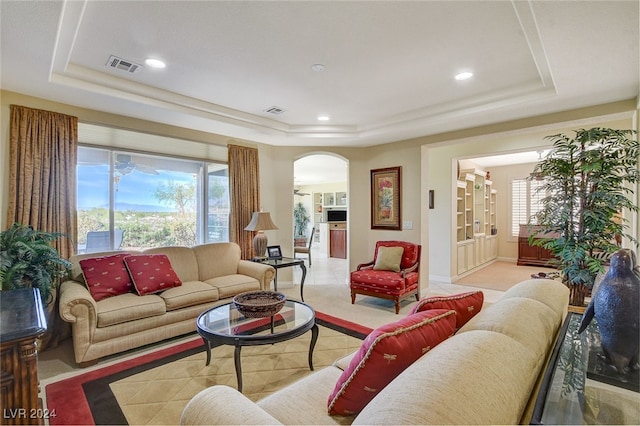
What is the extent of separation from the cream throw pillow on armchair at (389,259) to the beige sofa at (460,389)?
3.00 m

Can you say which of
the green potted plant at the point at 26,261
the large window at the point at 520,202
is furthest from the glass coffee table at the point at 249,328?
the large window at the point at 520,202

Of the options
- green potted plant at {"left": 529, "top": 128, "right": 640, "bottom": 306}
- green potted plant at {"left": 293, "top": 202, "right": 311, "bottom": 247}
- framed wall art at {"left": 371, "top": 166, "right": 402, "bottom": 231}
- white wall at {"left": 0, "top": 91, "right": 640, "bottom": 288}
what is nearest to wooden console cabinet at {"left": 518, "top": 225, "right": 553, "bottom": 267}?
white wall at {"left": 0, "top": 91, "right": 640, "bottom": 288}

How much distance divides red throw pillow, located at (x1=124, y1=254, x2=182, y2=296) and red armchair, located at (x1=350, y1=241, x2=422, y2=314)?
2.36 m

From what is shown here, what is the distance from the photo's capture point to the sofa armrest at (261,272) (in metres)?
3.98

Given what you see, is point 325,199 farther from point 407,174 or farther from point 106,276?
point 106,276

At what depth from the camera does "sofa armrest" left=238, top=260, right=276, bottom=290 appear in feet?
13.1

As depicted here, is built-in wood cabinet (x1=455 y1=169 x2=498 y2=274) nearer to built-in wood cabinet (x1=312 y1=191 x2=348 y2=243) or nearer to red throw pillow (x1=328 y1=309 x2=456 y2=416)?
built-in wood cabinet (x1=312 y1=191 x2=348 y2=243)

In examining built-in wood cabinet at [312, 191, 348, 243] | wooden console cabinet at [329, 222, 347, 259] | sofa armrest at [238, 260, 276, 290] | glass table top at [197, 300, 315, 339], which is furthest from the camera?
built-in wood cabinet at [312, 191, 348, 243]

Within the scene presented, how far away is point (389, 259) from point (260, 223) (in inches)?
78.5

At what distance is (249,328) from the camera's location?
2770 millimetres

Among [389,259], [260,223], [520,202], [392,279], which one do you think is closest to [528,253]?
[520,202]

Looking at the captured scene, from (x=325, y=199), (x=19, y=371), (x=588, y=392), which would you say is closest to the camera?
(x=588, y=392)

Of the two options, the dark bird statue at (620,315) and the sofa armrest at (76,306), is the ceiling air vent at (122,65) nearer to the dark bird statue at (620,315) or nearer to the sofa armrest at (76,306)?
the sofa armrest at (76,306)

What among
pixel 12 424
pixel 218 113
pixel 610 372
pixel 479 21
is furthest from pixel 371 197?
pixel 12 424
